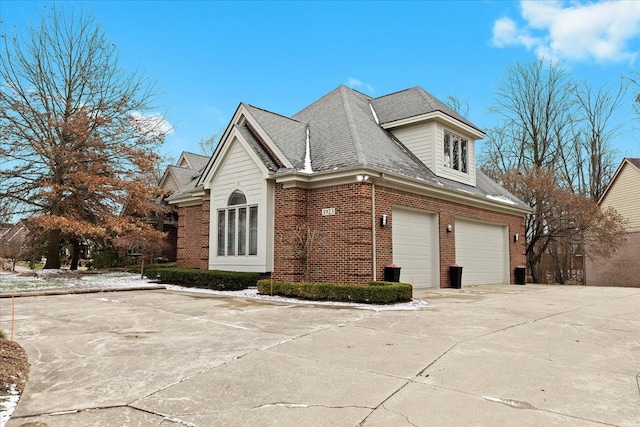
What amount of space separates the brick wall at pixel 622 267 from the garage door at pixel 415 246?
549 inches

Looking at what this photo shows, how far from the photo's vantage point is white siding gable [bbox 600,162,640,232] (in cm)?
2414

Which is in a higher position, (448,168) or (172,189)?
(172,189)

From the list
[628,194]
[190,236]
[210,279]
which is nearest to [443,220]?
[210,279]

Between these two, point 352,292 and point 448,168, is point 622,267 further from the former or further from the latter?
point 352,292

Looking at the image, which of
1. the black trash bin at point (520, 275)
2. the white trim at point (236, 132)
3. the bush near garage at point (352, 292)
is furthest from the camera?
the black trash bin at point (520, 275)

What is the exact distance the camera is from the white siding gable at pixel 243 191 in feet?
44.1

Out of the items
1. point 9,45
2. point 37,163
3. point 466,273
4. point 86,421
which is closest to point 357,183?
point 466,273

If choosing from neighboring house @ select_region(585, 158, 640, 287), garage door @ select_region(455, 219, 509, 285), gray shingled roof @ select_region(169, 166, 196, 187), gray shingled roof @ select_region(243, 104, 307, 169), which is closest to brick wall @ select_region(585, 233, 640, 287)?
neighboring house @ select_region(585, 158, 640, 287)

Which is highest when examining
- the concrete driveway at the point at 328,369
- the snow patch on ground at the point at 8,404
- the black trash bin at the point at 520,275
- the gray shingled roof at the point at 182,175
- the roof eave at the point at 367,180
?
the gray shingled roof at the point at 182,175

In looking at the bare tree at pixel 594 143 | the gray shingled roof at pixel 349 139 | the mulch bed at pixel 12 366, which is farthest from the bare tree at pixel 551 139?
the mulch bed at pixel 12 366

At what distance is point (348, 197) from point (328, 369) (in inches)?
314

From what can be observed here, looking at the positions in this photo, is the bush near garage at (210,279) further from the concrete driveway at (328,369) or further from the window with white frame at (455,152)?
the window with white frame at (455,152)

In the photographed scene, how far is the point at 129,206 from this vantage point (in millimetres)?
19797

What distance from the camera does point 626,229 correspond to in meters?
24.4
